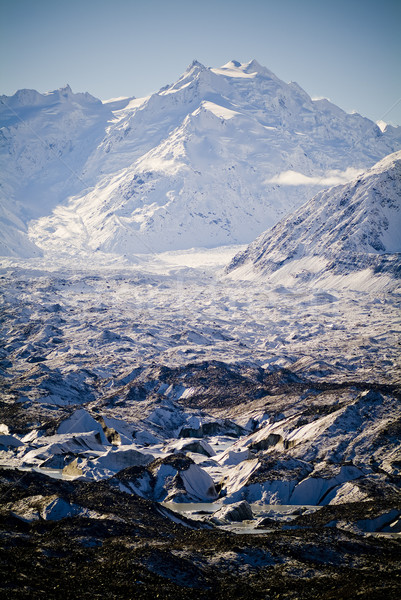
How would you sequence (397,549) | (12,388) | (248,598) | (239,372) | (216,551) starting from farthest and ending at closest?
(239,372) → (12,388) → (397,549) → (216,551) → (248,598)

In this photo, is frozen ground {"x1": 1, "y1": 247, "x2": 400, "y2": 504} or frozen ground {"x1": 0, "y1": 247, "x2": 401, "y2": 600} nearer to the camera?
frozen ground {"x1": 0, "y1": 247, "x2": 401, "y2": 600}

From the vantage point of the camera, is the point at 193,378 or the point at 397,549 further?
the point at 193,378

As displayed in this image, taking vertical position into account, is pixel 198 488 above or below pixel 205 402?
above

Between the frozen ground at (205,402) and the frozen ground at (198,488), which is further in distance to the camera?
the frozen ground at (205,402)

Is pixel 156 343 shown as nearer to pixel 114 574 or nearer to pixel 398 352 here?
pixel 398 352

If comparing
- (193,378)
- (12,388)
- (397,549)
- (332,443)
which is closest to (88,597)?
(397,549)

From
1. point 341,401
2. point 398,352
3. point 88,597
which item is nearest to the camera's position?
point 88,597

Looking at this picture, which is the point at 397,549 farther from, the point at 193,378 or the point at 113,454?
the point at 193,378

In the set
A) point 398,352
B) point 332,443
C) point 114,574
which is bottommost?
point 398,352

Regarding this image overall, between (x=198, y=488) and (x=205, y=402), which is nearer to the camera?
(x=198, y=488)

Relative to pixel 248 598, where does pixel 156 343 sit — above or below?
below
